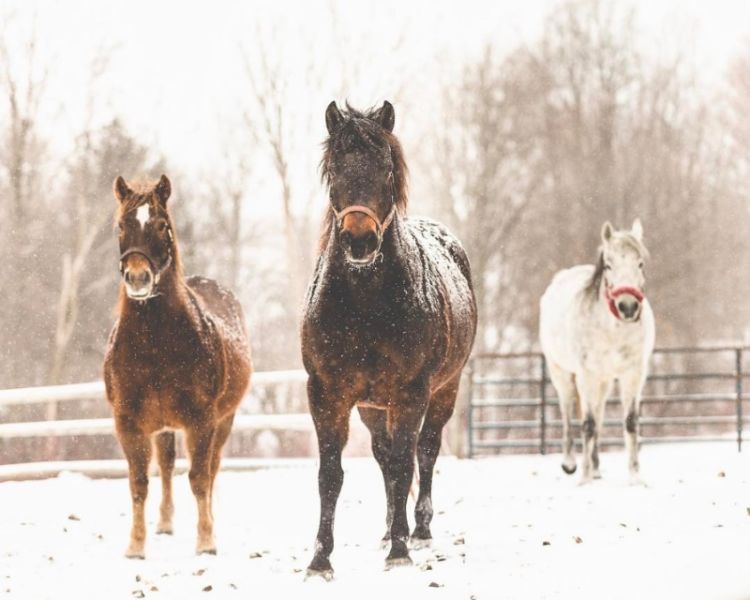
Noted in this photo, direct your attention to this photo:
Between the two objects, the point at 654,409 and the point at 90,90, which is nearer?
the point at 90,90

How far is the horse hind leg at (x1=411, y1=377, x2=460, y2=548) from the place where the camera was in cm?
680

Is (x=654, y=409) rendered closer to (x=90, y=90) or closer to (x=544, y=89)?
(x=544, y=89)

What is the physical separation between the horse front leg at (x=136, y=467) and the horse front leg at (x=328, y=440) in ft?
4.93

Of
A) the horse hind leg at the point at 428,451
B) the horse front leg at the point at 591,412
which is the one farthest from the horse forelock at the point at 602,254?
the horse hind leg at the point at 428,451

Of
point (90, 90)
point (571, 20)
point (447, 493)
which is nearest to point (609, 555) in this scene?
point (447, 493)

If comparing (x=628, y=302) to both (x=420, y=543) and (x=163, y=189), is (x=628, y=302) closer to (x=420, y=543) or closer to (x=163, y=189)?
(x=420, y=543)

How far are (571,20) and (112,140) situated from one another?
11.6 m

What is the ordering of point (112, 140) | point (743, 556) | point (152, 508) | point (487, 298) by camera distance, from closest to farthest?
point (743, 556) → point (152, 508) → point (112, 140) → point (487, 298)

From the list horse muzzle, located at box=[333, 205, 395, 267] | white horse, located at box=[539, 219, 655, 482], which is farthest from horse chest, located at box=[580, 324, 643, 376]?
horse muzzle, located at box=[333, 205, 395, 267]

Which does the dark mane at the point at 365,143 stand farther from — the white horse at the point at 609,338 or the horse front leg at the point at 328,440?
the white horse at the point at 609,338

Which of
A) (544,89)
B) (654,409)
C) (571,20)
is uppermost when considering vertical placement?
(571,20)

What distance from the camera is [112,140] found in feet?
79.4

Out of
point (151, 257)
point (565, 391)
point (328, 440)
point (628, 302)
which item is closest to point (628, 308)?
point (628, 302)

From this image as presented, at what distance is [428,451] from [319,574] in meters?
1.74
